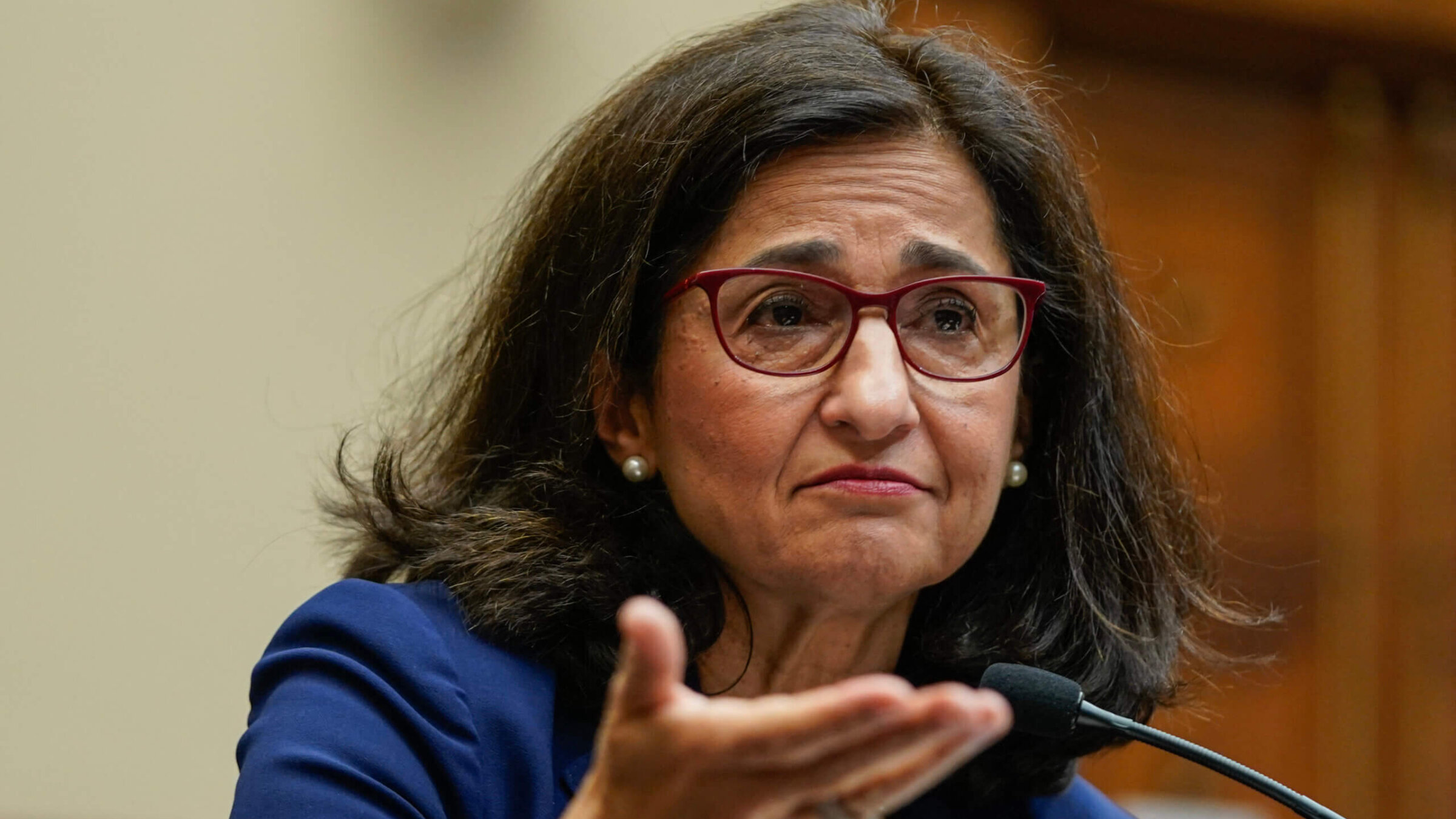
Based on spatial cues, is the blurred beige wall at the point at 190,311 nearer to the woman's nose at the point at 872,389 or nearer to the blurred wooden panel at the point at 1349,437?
the woman's nose at the point at 872,389

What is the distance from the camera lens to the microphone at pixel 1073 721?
4.64 feet

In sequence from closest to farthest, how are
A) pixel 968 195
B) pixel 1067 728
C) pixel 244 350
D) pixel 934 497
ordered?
pixel 1067 728, pixel 934 497, pixel 968 195, pixel 244 350

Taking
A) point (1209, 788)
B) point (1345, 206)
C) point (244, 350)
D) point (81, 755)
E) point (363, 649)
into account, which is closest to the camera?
point (363, 649)

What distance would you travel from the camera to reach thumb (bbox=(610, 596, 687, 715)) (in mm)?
879

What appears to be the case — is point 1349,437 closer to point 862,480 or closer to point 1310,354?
point 1310,354

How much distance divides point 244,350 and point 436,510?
962 mm

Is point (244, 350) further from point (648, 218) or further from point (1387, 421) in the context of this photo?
point (1387, 421)

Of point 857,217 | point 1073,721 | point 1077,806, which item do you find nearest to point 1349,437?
point 1077,806

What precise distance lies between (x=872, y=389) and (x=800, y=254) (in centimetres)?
18

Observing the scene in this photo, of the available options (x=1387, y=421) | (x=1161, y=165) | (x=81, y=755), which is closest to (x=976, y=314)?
(x=81, y=755)

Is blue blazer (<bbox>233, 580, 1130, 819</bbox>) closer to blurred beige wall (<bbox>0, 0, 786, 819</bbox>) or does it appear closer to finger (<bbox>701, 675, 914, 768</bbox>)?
finger (<bbox>701, 675, 914, 768</bbox>)

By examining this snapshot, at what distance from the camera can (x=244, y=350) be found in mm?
2736

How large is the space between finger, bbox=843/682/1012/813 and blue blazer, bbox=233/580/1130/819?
1.93ft

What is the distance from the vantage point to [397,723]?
5.01 feet
